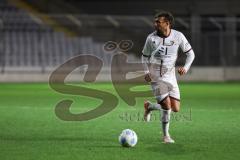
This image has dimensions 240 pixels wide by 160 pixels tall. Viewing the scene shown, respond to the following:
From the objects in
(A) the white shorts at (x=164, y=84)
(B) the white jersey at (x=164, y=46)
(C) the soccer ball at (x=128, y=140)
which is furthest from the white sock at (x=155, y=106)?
(C) the soccer ball at (x=128, y=140)

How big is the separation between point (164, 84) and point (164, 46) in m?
0.64

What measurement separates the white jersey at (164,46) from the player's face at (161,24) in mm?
178

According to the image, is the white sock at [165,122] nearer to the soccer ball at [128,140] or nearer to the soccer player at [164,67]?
the soccer player at [164,67]

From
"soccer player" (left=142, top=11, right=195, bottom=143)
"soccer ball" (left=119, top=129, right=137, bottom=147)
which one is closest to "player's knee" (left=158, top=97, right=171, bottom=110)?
"soccer player" (left=142, top=11, right=195, bottom=143)

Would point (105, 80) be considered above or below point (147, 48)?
below

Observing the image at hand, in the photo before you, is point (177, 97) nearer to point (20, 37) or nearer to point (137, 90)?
point (137, 90)

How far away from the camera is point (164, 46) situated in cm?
1002

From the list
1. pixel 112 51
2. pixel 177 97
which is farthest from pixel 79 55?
pixel 177 97

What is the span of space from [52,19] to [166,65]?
24325 mm

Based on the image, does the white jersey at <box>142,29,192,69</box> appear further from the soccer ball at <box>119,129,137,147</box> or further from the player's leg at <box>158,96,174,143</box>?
the soccer ball at <box>119,129,137,147</box>

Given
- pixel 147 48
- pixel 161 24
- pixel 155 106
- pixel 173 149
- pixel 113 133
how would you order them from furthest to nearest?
pixel 113 133
pixel 155 106
pixel 147 48
pixel 161 24
pixel 173 149

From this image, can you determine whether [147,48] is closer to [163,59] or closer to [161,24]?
→ [163,59]

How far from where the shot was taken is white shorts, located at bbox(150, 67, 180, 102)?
32.9 feet

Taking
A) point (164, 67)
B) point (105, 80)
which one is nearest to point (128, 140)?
point (164, 67)
